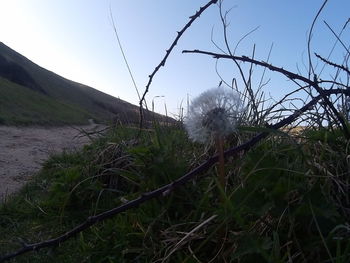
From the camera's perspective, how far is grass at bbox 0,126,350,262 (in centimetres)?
126

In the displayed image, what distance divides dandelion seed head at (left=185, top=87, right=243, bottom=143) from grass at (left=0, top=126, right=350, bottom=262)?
16 cm

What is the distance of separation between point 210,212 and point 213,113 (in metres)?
0.47

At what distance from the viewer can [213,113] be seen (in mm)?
1283

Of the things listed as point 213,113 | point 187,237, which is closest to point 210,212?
point 187,237

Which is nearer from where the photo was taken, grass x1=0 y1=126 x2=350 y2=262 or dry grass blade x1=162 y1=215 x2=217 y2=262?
grass x1=0 y1=126 x2=350 y2=262

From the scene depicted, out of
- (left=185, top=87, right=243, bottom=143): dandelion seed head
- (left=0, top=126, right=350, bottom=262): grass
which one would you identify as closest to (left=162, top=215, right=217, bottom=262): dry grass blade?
(left=0, top=126, right=350, bottom=262): grass

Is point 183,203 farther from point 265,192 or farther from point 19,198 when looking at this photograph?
point 19,198

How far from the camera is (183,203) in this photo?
182 cm

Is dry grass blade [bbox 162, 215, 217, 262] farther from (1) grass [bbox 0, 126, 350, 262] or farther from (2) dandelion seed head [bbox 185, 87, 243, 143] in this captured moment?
(2) dandelion seed head [bbox 185, 87, 243, 143]

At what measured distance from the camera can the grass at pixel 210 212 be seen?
126cm

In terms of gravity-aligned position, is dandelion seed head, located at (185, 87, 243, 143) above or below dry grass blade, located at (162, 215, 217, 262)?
above

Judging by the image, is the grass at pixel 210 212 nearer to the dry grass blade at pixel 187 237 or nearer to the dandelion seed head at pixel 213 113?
the dry grass blade at pixel 187 237

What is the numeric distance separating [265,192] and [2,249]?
1.17m

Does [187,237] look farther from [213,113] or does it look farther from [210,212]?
[213,113]
